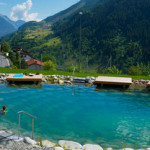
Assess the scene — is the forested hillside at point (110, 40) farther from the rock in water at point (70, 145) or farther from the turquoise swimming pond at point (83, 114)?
the rock in water at point (70, 145)

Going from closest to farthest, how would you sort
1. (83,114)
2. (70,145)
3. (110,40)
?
(70,145), (83,114), (110,40)

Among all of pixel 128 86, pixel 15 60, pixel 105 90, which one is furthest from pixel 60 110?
pixel 15 60

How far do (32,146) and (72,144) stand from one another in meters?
1.35

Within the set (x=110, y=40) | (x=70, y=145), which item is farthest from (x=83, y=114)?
(x=110, y=40)

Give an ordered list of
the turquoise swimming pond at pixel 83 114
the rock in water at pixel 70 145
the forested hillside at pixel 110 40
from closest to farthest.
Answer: the rock in water at pixel 70 145 → the turquoise swimming pond at pixel 83 114 → the forested hillside at pixel 110 40

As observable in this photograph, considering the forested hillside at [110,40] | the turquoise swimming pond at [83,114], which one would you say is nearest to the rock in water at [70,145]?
the turquoise swimming pond at [83,114]

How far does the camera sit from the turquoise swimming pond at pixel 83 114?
819 cm

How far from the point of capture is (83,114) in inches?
437

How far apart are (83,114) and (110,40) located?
445 feet

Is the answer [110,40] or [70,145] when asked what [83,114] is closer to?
[70,145]

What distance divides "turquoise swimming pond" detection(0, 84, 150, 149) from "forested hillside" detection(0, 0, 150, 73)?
3732 inches

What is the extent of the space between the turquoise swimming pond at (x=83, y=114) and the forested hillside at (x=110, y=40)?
94791 millimetres

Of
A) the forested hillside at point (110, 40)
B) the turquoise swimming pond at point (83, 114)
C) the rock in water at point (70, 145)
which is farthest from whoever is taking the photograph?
the forested hillside at point (110, 40)

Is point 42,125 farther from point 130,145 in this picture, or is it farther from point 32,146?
point 130,145
